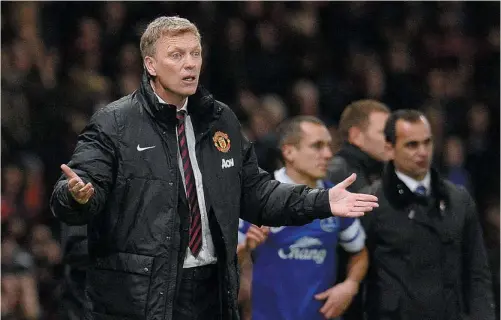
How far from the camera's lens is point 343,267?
23.9 ft

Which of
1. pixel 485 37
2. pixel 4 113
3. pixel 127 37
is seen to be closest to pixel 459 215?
pixel 4 113

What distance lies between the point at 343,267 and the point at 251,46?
6169 millimetres

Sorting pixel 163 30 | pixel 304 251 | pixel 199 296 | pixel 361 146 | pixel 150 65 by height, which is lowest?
pixel 304 251

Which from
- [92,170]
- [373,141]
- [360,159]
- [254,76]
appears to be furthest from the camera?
[254,76]

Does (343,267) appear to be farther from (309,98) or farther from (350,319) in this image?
(309,98)

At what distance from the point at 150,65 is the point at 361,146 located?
9.76ft

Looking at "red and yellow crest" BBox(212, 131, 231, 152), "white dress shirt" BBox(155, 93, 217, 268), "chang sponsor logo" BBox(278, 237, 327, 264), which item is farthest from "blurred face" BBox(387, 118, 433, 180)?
"white dress shirt" BBox(155, 93, 217, 268)

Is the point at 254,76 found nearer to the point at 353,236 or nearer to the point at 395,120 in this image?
the point at 395,120

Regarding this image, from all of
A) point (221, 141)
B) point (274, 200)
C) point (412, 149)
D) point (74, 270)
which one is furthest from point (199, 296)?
point (412, 149)

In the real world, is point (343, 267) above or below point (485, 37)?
below

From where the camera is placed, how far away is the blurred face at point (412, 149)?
6914mm

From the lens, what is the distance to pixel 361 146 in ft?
27.0

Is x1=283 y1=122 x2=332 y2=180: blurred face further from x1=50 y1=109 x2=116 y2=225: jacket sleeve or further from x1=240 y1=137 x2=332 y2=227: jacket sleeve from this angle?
x1=50 y1=109 x2=116 y2=225: jacket sleeve

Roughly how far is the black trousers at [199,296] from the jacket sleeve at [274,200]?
0.36 metres
